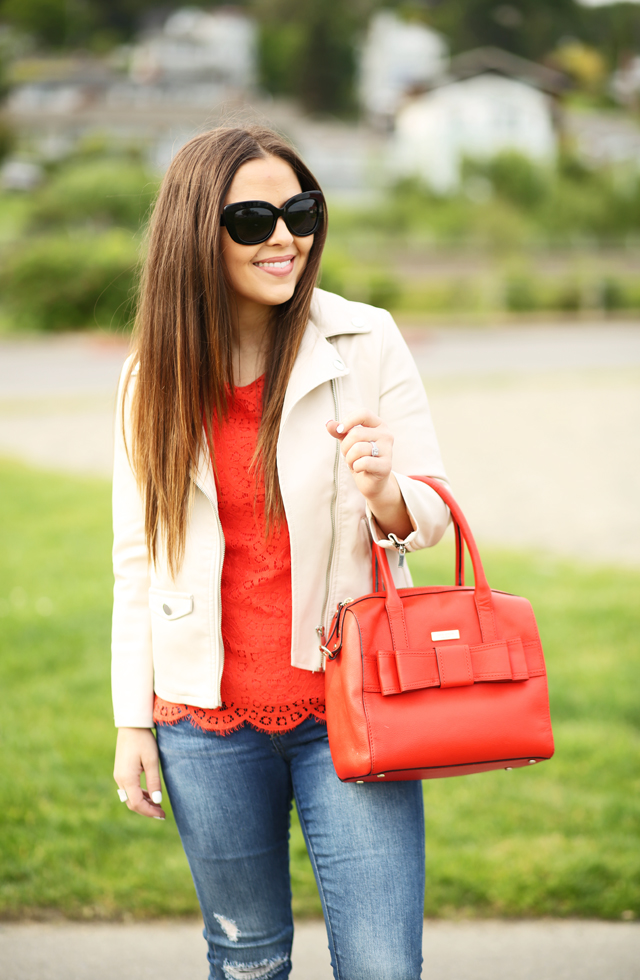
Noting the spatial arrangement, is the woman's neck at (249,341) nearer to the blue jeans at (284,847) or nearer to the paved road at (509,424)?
the blue jeans at (284,847)

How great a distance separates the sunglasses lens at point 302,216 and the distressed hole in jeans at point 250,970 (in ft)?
4.59

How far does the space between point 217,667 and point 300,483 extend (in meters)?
0.38

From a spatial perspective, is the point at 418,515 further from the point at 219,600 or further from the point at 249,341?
the point at 249,341

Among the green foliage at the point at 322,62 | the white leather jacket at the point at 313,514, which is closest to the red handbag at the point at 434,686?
the white leather jacket at the point at 313,514

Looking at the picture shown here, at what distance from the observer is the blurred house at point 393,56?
84.5m

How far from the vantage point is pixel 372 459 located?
60.2 inches

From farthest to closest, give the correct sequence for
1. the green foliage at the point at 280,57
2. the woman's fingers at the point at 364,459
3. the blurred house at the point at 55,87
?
the green foliage at the point at 280,57
the blurred house at the point at 55,87
the woman's fingers at the point at 364,459

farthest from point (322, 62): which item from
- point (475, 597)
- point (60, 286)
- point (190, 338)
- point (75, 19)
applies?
point (475, 597)

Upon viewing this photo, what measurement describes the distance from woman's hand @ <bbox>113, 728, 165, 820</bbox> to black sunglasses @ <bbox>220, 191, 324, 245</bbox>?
3.20 feet

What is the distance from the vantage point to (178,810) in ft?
5.92

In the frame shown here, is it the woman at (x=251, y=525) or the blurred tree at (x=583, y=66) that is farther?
the blurred tree at (x=583, y=66)

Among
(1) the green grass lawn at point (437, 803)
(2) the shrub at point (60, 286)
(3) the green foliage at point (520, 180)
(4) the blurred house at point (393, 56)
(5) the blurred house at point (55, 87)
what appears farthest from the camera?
(4) the blurred house at point (393, 56)

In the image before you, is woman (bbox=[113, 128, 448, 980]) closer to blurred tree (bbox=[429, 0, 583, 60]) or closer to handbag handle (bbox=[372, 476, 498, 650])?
handbag handle (bbox=[372, 476, 498, 650])

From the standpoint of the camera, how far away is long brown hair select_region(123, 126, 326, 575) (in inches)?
67.2
